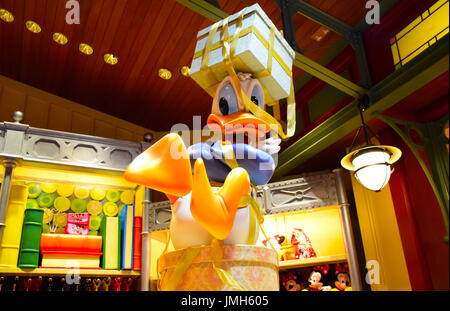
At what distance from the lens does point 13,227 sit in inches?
82.0

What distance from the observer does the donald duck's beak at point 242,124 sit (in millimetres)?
960

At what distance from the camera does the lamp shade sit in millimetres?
815

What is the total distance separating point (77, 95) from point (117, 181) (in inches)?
28.5

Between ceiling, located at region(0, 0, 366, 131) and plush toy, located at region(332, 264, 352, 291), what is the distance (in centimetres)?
125

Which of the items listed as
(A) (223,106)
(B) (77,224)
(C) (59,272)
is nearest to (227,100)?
(A) (223,106)

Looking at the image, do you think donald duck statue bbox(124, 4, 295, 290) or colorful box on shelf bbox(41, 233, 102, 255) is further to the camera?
colorful box on shelf bbox(41, 233, 102, 255)

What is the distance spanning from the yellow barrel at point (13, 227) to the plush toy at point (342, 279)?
1740mm

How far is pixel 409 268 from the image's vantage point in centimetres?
182

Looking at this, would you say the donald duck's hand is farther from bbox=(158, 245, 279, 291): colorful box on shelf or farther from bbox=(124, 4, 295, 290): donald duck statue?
bbox=(158, 245, 279, 291): colorful box on shelf

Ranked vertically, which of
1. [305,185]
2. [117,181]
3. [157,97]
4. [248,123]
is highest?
[157,97]

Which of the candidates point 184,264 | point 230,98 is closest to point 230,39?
point 230,98

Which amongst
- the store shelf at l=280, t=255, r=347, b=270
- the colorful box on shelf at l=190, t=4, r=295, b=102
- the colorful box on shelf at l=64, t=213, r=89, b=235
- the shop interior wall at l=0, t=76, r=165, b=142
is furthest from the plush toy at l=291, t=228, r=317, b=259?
the shop interior wall at l=0, t=76, r=165, b=142

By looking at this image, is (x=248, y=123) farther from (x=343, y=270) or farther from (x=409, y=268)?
(x=343, y=270)

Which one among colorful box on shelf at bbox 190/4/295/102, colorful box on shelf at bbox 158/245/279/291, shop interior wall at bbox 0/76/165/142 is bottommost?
colorful box on shelf at bbox 158/245/279/291
